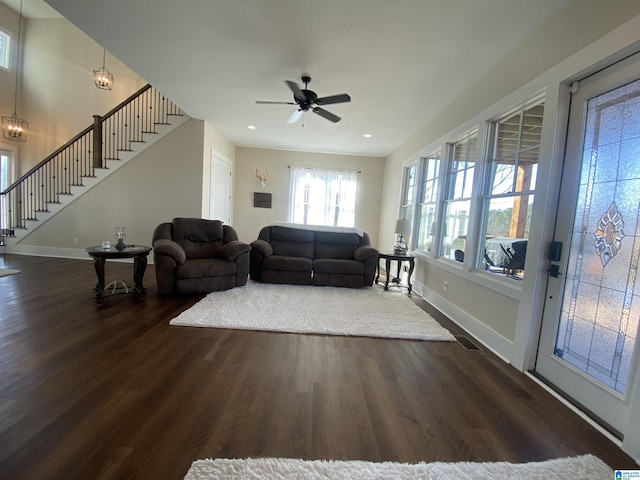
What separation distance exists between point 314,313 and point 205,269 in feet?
5.27

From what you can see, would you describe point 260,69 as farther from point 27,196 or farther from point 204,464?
point 27,196

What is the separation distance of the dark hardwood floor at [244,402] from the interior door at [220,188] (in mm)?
3692

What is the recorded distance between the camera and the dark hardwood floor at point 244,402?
1281 mm

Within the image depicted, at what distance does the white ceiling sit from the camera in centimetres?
222

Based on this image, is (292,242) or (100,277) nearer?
(100,277)

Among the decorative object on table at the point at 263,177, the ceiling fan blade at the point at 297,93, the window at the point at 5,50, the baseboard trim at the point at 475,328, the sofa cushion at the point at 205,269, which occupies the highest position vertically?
the window at the point at 5,50

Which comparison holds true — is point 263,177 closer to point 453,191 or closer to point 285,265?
point 285,265

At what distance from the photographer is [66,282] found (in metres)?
3.80

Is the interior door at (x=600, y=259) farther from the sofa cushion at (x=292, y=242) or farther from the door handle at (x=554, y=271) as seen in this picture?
the sofa cushion at (x=292, y=242)

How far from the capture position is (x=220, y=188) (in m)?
6.22

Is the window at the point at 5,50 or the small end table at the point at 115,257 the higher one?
the window at the point at 5,50

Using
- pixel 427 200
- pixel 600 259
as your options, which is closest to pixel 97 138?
pixel 427 200

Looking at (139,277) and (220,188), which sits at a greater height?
(220,188)

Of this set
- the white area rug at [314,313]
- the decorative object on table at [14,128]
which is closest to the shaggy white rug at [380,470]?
the white area rug at [314,313]
